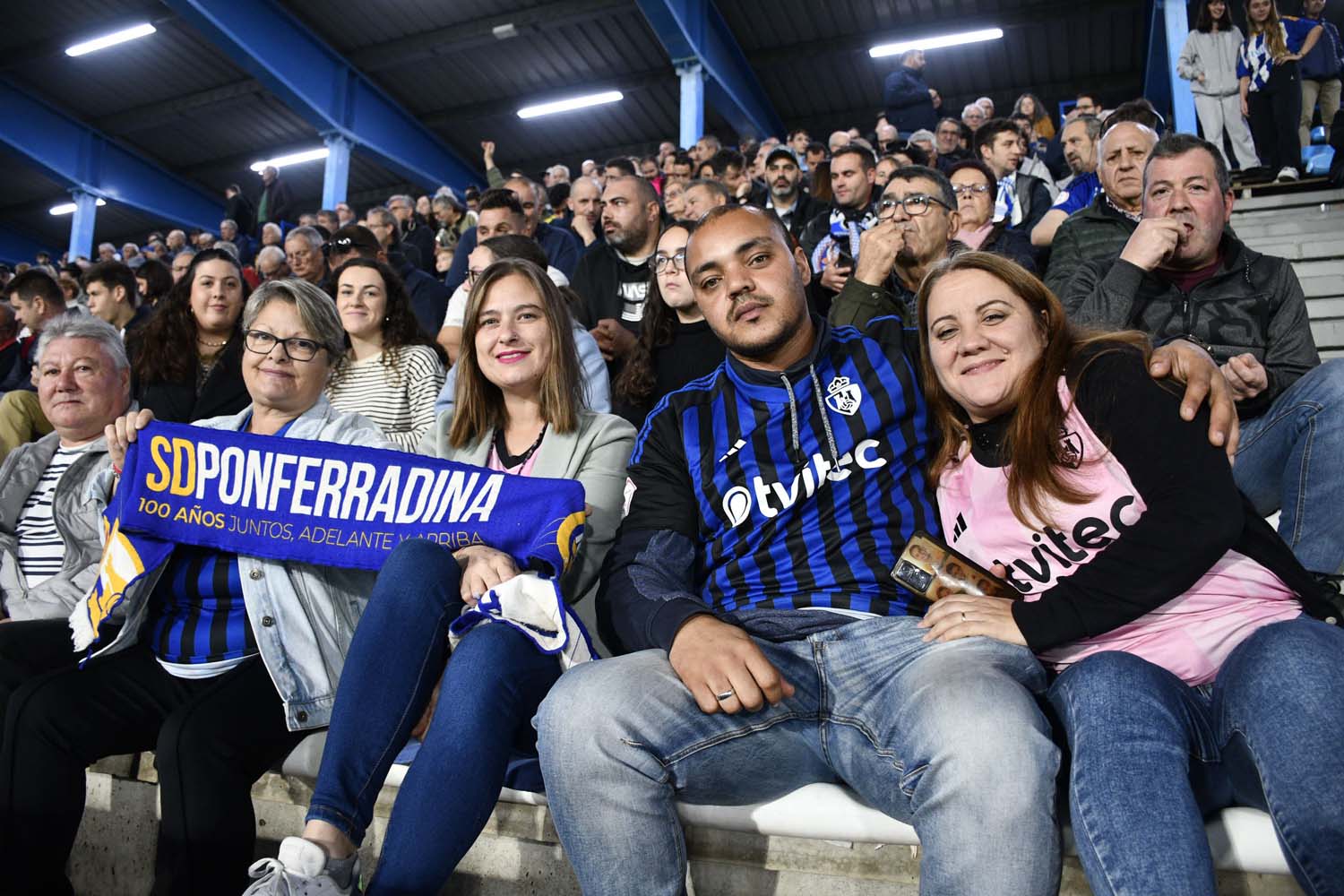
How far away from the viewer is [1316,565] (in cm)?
189

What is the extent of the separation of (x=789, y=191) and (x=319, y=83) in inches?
359

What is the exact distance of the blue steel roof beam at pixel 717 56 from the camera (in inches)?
399

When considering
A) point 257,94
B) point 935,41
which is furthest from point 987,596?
point 257,94

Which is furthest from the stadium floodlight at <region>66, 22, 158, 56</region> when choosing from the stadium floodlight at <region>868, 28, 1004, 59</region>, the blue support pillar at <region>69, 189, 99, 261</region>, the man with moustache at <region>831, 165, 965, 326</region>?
the man with moustache at <region>831, 165, 965, 326</region>

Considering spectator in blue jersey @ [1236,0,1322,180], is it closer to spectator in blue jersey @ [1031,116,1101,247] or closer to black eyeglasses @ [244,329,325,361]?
spectator in blue jersey @ [1031,116,1101,247]

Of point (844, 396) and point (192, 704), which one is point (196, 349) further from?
point (844, 396)

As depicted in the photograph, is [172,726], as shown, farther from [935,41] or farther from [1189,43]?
[935,41]

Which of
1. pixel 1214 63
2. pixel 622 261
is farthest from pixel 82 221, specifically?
pixel 1214 63

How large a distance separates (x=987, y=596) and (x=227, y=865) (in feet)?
4.49

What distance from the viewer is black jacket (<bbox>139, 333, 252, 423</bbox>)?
127 inches

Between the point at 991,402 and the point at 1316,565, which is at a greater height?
the point at 991,402

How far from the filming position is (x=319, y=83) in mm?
11992

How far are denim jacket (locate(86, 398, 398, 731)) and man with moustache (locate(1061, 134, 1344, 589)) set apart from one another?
6.11ft

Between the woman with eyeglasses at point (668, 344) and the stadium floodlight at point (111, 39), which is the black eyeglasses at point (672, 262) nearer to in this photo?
the woman with eyeglasses at point (668, 344)
